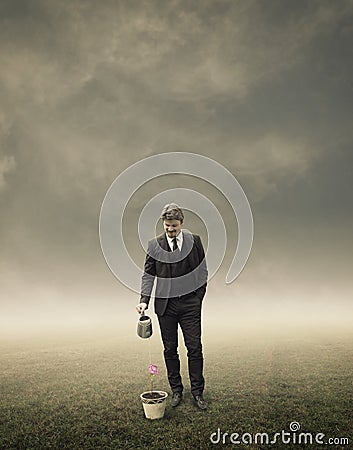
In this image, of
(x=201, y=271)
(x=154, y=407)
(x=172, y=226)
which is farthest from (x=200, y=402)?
(x=172, y=226)

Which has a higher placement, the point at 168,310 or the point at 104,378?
the point at 168,310

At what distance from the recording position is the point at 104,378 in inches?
306

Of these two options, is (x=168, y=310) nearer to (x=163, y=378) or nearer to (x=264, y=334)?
(x=163, y=378)

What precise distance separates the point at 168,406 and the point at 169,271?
69.1 inches

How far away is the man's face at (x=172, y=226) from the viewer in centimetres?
543

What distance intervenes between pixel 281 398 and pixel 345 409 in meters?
0.93

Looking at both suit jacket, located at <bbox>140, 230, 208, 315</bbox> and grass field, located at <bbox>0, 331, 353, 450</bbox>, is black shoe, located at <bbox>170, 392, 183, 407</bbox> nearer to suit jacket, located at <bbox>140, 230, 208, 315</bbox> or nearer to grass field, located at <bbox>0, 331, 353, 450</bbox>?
grass field, located at <bbox>0, 331, 353, 450</bbox>

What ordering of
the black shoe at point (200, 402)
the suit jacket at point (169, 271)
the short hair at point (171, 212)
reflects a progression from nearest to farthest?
the black shoe at point (200, 402) < the short hair at point (171, 212) < the suit jacket at point (169, 271)

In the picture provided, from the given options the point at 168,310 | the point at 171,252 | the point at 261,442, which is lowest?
the point at 261,442

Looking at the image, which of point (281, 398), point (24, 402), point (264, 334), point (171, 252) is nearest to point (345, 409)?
point (281, 398)

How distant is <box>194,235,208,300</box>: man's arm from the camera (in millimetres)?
5564

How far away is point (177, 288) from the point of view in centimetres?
553

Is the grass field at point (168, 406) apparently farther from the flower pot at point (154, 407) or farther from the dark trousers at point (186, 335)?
the dark trousers at point (186, 335)

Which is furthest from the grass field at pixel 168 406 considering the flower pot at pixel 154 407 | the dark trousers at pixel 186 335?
the dark trousers at pixel 186 335
